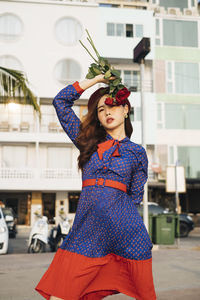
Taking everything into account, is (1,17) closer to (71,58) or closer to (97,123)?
(71,58)

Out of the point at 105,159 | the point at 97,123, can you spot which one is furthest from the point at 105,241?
the point at 97,123

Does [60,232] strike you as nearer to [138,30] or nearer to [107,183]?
[107,183]

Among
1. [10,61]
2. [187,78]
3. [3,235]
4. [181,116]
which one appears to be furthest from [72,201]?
[3,235]

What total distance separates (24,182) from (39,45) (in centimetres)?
993

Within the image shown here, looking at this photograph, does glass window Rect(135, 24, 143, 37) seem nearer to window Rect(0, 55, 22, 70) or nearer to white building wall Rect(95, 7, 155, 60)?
white building wall Rect(95, 7, 155, 60)

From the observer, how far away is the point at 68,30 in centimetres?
2750

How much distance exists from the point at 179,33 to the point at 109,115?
93.5 ft

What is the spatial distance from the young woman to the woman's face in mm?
68

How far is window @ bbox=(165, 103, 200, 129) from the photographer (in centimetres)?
2791

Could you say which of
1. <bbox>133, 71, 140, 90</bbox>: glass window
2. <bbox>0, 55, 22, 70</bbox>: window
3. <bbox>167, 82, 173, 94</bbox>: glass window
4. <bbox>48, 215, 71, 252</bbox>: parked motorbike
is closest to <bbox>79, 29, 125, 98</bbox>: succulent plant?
<bbox>48, 215, 71, 252</bbox>: parked motorbike

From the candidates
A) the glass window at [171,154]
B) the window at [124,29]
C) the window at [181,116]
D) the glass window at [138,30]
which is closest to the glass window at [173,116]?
the window at [181,116]

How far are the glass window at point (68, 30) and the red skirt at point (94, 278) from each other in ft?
87.7

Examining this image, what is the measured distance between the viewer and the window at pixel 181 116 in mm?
27906

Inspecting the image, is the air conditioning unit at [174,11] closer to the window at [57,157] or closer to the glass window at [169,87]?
the glass window at [169,87]
